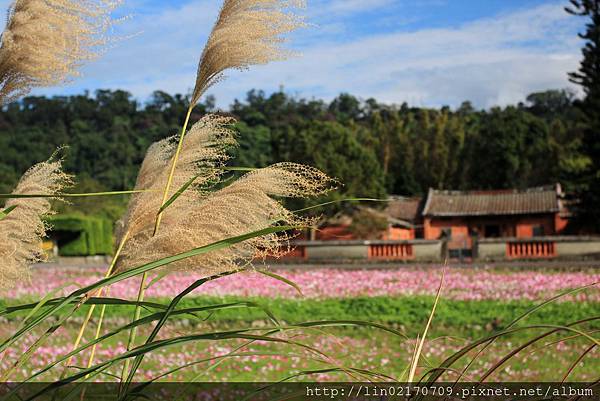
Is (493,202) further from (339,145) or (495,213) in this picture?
(339,145)

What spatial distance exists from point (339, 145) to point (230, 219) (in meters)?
33.4

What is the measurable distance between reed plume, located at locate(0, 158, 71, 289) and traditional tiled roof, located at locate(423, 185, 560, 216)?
33221 mm

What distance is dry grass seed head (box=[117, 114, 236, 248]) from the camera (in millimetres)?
2162

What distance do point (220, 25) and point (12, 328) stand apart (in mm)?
7457

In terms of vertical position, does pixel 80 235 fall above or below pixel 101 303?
below

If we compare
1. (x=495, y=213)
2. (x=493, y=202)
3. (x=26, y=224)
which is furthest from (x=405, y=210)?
(x=26, y=224)

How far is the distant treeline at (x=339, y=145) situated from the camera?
3556cm

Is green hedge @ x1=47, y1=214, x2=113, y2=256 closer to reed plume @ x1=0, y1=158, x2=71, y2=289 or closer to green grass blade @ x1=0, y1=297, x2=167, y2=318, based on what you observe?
reed plume @ x1=0, y1=158, x2=71, y2=289

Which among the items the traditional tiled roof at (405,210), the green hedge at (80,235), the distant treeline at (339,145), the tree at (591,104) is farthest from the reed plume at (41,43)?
the traditional tiled roof at (405,210)

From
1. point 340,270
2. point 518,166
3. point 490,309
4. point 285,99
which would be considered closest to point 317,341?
point 490,309

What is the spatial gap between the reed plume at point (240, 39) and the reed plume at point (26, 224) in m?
0.53

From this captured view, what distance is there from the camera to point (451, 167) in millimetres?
46844

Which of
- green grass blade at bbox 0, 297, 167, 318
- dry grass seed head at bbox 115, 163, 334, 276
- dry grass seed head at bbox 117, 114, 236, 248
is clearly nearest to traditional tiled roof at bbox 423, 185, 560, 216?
dry grass seed head at bbox 117, 114, 236, 248

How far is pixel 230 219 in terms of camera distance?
1894 mm
